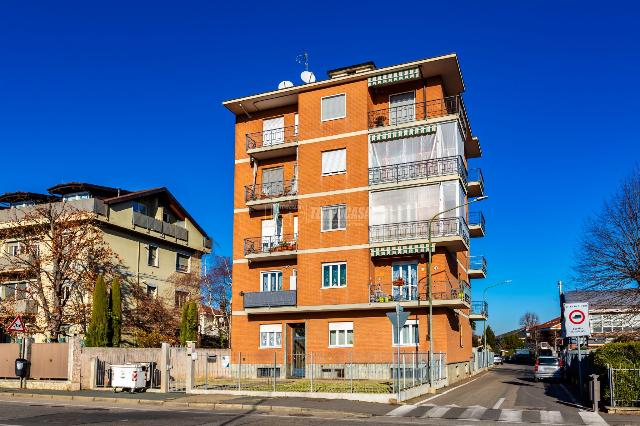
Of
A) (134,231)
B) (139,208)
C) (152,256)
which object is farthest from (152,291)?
(139,208)

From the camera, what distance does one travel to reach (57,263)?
3750 cm

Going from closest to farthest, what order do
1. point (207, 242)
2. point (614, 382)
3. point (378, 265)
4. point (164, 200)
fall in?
point (614, 382)
point (378, 265)
point (164, 200)
point (207, 242)

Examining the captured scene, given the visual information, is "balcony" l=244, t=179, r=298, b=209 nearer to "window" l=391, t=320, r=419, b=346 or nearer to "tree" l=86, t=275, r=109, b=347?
"window" l=391, t=320, r=419, b=346

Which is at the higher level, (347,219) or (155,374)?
(347,219)

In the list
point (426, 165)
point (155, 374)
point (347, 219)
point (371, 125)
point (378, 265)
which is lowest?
point (155, 374)

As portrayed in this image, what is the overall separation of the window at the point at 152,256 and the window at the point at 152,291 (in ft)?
5.45

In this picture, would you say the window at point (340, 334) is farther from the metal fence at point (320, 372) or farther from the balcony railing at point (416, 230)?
the balcony railing at point (416, 230)

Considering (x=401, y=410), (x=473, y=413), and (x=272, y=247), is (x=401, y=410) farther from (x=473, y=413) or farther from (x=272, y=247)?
(x=272, y=247)

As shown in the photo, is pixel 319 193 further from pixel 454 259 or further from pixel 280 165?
pixel 454 259

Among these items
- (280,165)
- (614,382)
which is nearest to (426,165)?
(280,165)

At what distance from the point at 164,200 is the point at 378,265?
22.3 metres

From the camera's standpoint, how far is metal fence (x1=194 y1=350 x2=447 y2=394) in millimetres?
25531

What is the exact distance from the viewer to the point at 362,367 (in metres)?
32.2

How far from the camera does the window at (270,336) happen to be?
36.1 m
